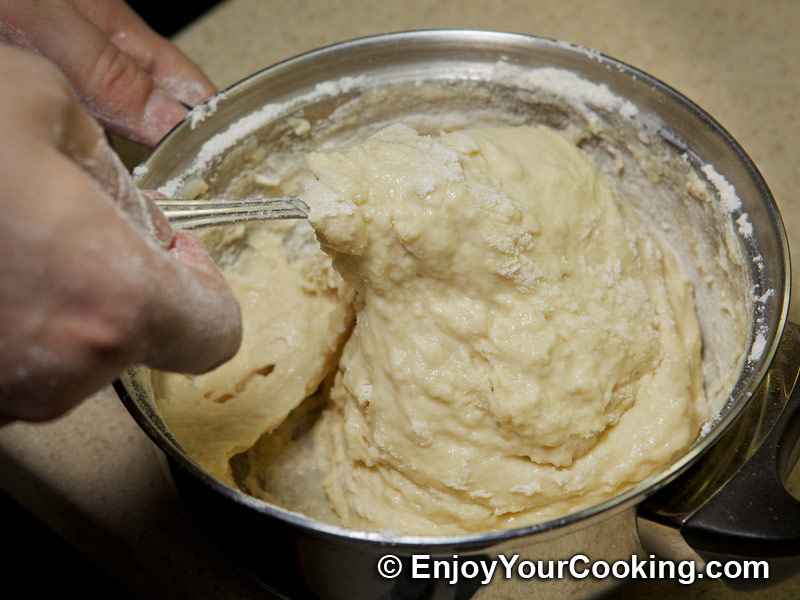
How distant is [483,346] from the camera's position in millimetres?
937

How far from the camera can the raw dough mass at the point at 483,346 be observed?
893mm

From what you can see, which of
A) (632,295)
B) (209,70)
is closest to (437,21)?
(209,70)

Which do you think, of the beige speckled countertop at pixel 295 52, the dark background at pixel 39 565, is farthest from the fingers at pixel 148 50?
the dark background at pixel 39 565

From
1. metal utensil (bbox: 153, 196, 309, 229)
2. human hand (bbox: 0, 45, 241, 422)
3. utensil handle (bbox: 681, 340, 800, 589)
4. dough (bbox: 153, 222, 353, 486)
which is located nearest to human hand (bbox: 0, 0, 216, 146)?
dough (bbox: 153, 222, 353, 486)

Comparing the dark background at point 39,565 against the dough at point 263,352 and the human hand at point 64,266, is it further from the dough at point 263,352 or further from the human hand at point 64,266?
the human hand at point 64,266

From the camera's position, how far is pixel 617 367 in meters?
0.97

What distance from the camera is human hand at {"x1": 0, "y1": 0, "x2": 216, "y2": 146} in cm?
101

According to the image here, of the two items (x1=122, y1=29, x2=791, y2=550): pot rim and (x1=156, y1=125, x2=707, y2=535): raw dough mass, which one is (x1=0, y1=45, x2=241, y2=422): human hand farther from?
(x1=156, y1=125, x2=707, y2=535): raw dough mass

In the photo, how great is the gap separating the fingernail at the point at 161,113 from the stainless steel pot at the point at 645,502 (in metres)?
0.09

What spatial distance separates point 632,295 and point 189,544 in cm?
75

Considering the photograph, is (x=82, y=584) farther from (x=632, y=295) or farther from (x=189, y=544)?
(x=632, y=295)

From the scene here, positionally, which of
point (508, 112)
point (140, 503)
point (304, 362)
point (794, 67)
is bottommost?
point (140, 503)

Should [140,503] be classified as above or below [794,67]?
below

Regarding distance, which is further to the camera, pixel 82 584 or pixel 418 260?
pixel 82 584
